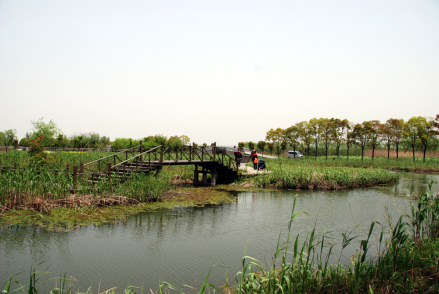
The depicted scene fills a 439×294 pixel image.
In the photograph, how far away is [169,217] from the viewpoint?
40.5 ft

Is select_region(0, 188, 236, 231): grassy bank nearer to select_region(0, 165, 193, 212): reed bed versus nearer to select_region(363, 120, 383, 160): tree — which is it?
select_region(0, 165, 193, 212): reed bed

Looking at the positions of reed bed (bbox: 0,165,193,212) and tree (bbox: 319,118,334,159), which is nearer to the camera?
reed bed (bbox: 0,165,193,212)

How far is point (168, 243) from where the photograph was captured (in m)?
9.39

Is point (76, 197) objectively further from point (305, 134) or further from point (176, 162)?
point (305, 134)

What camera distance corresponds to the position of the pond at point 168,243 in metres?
7.20

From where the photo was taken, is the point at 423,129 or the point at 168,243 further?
the point at 423,129

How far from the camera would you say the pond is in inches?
283

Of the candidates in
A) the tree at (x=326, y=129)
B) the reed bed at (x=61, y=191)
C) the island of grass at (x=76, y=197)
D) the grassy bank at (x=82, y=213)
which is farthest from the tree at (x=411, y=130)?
the reed bed at (x=61, y=191)

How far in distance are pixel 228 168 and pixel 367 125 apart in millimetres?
27810

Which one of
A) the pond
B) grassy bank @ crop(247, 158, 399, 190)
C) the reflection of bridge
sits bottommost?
the pond

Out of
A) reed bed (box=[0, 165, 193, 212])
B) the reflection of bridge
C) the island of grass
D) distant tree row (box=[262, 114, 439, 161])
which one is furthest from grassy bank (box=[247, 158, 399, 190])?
distant tree row (box=[262, 114, 439, 161])

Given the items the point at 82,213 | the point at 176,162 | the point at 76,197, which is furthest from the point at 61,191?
the point at 176,162

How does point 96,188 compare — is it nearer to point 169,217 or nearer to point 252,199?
point 169,217

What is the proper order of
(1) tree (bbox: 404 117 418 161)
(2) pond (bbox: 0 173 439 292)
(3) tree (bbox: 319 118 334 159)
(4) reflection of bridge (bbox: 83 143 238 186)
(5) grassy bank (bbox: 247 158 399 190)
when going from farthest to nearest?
1. (3) tree (bbox: 319 118 334 159)
2. (1) tree (bbox: 404 117 418 161)
3. (5) grassy bank (bbox: 247 158 399 190)
4. (4) reflection of bridge (bbox: 83 143 238 186)
5. (2) pond (bbox: 0 173 439 292)
